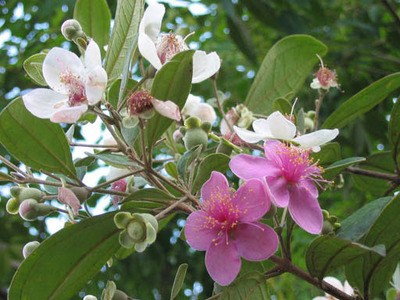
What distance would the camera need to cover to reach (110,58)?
40.1 inches

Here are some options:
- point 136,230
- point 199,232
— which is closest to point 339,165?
point 199,232

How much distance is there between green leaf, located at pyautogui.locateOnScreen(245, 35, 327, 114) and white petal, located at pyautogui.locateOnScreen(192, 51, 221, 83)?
0.42 metres

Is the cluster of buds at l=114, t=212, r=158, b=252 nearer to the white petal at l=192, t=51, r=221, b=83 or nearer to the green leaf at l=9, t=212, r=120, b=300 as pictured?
the green leaf at l=9, t=212, r=120, b=300

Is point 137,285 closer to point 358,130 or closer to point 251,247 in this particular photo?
point 358,130

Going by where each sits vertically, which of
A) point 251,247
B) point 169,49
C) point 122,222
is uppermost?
point 169,49

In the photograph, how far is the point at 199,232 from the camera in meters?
0.90

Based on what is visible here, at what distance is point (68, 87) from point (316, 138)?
1.53 feet

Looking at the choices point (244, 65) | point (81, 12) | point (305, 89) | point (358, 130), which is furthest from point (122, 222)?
point (244, 65)

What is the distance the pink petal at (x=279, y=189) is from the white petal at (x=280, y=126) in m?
0.08

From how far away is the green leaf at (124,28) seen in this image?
100 cm

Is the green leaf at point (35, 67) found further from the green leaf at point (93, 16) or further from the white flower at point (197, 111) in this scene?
the white flower at point (197, 111)

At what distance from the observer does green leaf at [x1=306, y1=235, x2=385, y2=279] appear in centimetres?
89

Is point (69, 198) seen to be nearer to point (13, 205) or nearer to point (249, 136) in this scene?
point (13, 205)

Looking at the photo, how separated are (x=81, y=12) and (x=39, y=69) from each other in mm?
231
